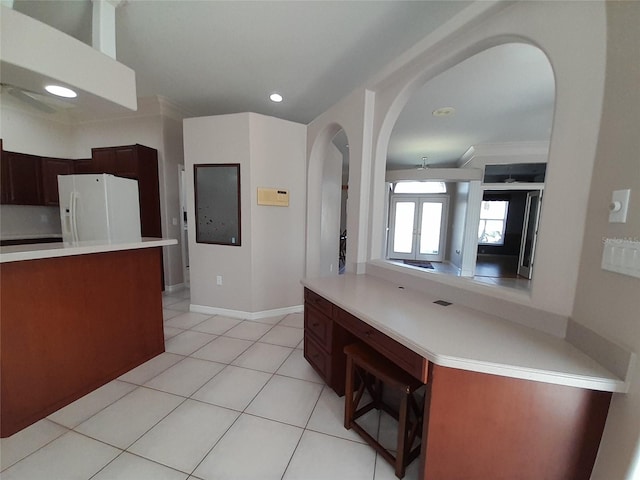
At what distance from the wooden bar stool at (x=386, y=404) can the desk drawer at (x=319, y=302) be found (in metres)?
0.30

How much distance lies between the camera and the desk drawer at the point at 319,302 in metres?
1.66

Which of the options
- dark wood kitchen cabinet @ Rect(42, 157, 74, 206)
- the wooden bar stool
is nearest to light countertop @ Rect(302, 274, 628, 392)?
the wooden bar stool

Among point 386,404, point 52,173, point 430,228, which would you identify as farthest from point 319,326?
point 430,228

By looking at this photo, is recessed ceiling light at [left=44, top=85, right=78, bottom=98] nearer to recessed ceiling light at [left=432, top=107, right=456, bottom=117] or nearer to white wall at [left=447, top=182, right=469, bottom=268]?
recessed ceiling light at [left=432, top=107, right=456, bottom=117]

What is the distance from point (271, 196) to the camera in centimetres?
296

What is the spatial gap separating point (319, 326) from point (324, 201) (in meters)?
2.56

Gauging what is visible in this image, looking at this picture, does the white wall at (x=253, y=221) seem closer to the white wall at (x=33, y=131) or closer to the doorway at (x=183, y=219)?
the doorway at (x=183, y=219)

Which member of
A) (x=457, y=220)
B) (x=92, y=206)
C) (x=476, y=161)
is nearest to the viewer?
(x=92, y=206)

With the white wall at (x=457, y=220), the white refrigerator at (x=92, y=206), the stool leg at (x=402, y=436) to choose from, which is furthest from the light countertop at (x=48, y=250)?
the white wall at (x=457, y=220)

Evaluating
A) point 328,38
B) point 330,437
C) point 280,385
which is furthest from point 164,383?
point 328,38

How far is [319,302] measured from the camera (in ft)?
5.86

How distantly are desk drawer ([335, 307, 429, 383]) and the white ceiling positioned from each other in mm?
2285

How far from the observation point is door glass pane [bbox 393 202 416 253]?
7.73 metres

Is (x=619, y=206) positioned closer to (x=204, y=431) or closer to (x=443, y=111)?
(x=204, y=431)
